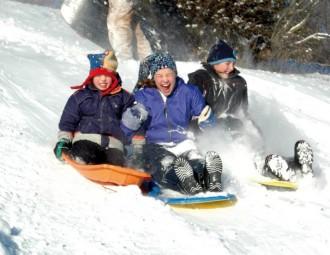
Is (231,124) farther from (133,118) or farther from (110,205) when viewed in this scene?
(110,205)

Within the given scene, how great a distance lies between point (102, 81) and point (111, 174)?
0.97m

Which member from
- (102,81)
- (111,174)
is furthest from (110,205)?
(102,81)

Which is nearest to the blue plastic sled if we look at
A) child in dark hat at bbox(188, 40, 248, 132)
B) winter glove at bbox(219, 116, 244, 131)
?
winter glove at bbox(219, 116, 244, 131)

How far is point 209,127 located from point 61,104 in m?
1.69

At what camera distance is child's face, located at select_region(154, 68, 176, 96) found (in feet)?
15.5

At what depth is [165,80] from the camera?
4711 mm

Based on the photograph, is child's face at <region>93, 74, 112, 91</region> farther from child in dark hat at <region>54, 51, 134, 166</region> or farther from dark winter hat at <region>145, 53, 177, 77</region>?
dark winter hat at <region>145, 53, 177, 77</region>

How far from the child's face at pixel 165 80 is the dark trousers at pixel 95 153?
28.2 inches

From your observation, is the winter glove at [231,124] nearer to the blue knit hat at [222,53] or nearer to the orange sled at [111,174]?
the blue knit hat at [222,53]

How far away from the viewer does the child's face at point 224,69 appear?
17.9ft

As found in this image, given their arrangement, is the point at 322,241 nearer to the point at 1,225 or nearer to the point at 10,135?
the point at 1,225

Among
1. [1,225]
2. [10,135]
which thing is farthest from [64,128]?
[1,225]

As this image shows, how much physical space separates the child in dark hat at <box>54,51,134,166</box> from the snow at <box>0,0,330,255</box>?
26 cm

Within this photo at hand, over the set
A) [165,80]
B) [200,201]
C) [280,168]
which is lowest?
[200,201]
